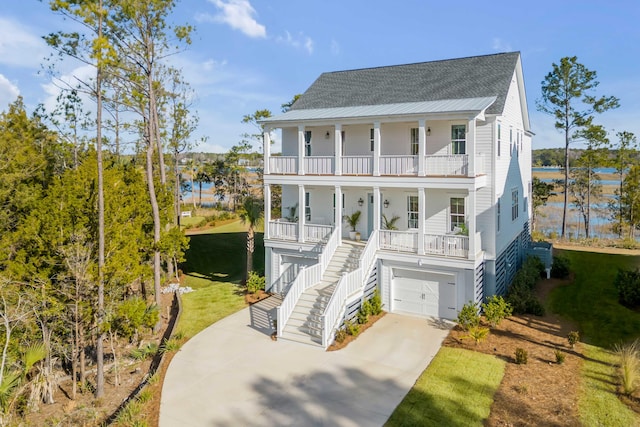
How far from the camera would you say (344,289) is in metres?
15.8

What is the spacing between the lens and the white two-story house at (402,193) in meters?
16.4

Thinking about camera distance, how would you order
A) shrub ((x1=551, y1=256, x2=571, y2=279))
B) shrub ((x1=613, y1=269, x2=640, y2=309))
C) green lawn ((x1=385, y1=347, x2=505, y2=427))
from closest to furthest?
green lawn ((x1=385, y1=347, x2=505, y2=427)) < shrub ((x1=613, y1=269, x2=640, y2=309)) < shrub ((x1=551, y1=256, x2=571, y2=279))

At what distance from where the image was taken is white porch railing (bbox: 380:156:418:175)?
1725 centimetres

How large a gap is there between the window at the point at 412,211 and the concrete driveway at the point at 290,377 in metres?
4.67

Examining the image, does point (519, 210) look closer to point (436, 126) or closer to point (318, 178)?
point (436, 126)

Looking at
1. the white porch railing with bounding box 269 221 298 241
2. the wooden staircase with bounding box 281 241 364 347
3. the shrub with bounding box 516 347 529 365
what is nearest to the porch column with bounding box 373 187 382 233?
the wooden staircase with bounding box 281 241 364 347

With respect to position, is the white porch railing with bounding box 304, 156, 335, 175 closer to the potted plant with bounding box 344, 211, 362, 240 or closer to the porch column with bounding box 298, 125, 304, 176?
the porch column with bounding box 298, 125, 304, 176

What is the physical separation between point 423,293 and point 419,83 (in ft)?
32.8

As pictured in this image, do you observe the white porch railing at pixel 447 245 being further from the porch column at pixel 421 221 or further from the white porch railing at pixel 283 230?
the white porch railing at pixel 283 230

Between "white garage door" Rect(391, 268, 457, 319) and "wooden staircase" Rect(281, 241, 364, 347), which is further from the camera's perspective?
"white garage door" Rect(391, 268, 457, 319)

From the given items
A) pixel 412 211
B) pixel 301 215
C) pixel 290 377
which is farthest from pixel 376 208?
pixel 290 377

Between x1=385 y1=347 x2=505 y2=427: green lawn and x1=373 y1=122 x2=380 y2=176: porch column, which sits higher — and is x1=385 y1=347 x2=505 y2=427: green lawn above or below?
below

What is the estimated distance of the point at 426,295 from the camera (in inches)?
692

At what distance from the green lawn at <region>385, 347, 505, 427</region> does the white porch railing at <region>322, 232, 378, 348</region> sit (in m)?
3.53
